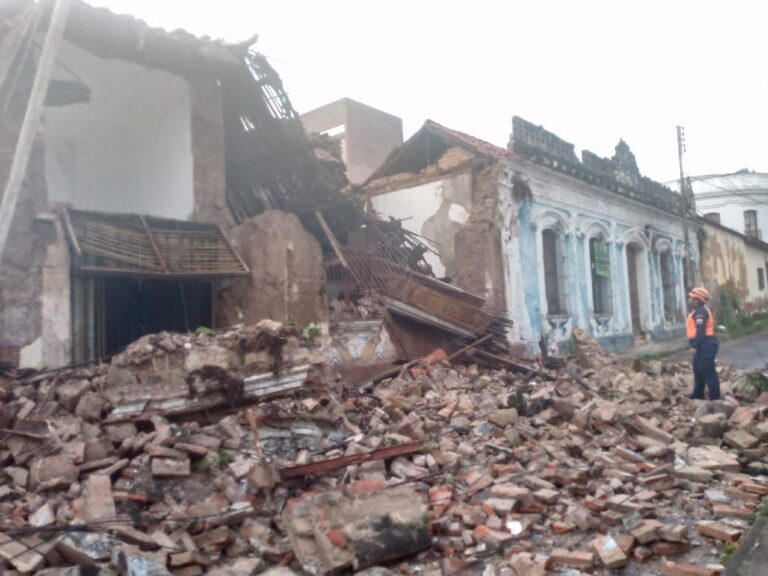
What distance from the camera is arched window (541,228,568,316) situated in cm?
1526

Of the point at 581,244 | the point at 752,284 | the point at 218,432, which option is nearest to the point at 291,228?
the point at 218,432

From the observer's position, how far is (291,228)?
29.9ft

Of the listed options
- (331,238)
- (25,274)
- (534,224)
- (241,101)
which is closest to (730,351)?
(534,224)

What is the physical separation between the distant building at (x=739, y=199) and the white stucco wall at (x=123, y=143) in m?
37.1

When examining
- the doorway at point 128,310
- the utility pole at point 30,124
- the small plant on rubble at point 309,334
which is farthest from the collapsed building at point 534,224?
the utility pole at point 30,124

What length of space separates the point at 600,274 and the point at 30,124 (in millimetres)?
14127

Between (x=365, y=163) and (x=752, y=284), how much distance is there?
60.2 ft

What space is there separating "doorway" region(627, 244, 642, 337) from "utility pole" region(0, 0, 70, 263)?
53.3ft

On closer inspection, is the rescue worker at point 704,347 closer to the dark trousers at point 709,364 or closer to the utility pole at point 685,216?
the dark trousers at point 709,364

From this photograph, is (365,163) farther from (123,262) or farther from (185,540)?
(185,540)

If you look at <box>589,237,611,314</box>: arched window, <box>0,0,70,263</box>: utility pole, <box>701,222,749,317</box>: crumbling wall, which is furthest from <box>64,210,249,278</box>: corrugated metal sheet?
<box>701,222,749,317</box>: crumbling wall

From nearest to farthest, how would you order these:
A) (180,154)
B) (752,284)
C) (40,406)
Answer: (40,406)
(180,154)
(752,284)

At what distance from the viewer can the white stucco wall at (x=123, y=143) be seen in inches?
350

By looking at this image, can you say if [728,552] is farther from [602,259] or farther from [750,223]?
[750,223]
